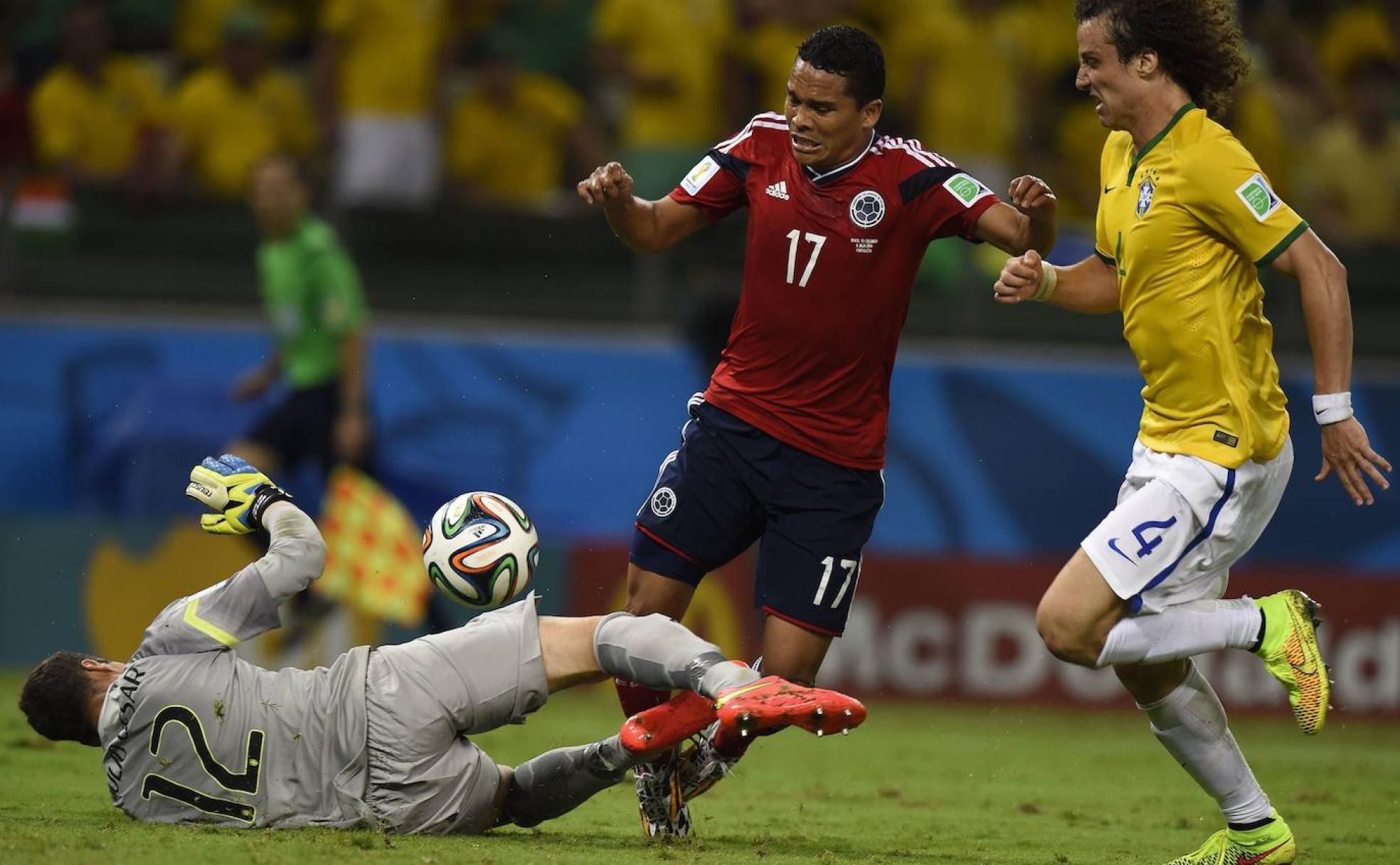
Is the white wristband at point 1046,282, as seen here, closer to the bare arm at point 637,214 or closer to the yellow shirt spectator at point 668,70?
the bare arm at point 637,214

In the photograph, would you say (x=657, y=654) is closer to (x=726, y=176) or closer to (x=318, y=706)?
(x=318, y=706)

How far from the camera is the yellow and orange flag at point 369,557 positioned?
11539mm

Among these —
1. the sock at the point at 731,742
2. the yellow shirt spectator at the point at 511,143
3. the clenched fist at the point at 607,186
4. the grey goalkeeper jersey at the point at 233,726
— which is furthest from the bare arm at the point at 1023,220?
the yellow shirt spectator at the point at 511,143

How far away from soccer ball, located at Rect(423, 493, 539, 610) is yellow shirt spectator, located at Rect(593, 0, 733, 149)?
6709 mm

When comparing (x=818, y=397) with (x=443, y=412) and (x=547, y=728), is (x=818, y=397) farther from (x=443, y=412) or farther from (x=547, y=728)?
(x=443, y=412)

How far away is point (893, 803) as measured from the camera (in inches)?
324

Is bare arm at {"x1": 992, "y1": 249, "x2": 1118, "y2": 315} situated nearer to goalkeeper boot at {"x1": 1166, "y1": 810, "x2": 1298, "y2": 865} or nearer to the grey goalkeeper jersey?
goalkeeper boot at {"x1": 1166, "y1": 810, "x2": 1298, "y2": 865}

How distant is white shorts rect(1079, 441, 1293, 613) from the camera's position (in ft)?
19.9

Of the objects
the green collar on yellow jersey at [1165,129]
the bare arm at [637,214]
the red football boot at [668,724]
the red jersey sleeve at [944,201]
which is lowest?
the red football boot at [668,724]

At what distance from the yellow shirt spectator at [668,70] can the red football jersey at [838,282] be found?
615cm

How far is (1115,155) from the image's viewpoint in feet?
21.5

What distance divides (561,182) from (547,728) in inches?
185

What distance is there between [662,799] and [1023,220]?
2.40m

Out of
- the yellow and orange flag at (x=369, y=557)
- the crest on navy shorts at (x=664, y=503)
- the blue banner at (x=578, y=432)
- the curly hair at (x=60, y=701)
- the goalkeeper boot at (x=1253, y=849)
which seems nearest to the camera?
the curly hair at (x=60, y=701)
